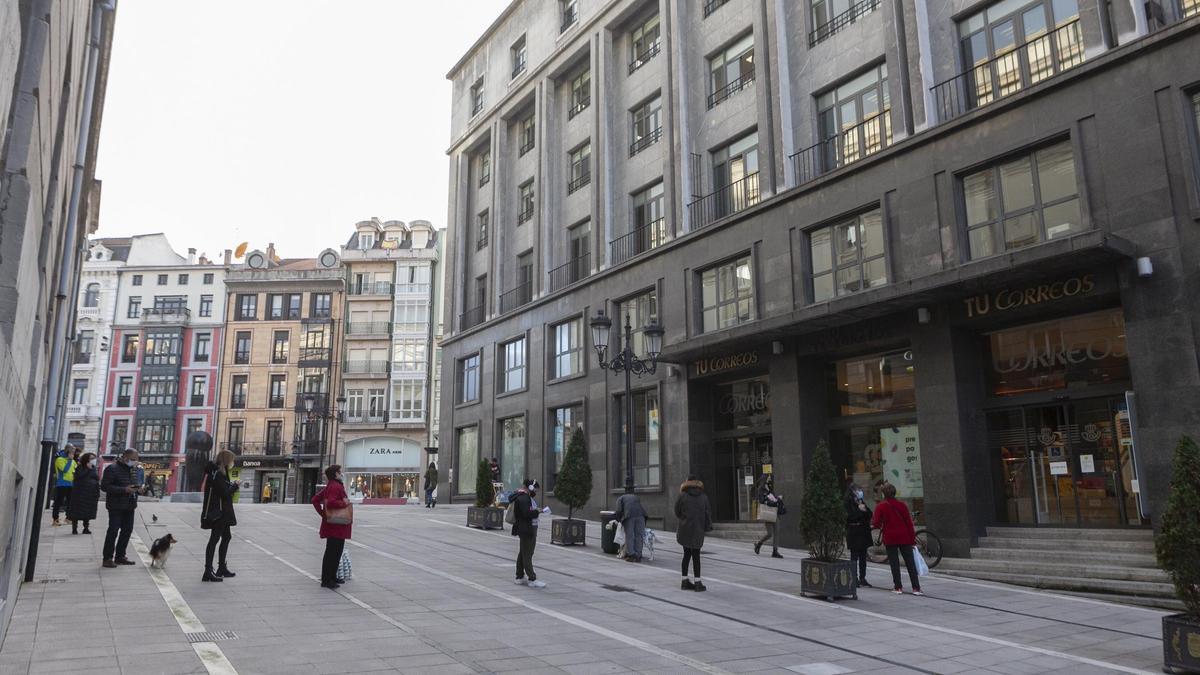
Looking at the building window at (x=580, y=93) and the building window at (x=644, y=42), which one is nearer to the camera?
the building window at (x=644, y=42)

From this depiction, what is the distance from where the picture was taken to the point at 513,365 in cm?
3372

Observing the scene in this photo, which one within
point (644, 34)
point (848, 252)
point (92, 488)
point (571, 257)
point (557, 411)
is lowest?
point (92, 488)

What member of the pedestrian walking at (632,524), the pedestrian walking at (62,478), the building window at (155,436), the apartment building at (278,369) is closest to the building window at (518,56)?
the pedestrian walking at (62,478)

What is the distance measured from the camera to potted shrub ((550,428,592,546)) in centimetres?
1877

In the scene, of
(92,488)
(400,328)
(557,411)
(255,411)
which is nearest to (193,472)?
(255,411)

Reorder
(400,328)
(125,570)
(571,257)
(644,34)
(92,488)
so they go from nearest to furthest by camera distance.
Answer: (125,570) < (92,488) < (644,34) < (571,257) < (400,328)

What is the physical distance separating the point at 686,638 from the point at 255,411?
61.2 meters

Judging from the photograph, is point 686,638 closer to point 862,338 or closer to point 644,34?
point 862,338

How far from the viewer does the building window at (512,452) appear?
1262 inches

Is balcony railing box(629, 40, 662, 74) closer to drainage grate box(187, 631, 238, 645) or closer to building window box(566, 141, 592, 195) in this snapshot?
building window box(566, 141, 592, 195)

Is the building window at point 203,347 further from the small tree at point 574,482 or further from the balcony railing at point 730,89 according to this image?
the small tree at point 574,482

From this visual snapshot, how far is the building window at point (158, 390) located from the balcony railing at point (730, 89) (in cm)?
5515

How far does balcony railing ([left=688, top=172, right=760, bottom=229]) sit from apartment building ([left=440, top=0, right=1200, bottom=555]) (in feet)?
0.29

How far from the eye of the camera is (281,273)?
65.6m
